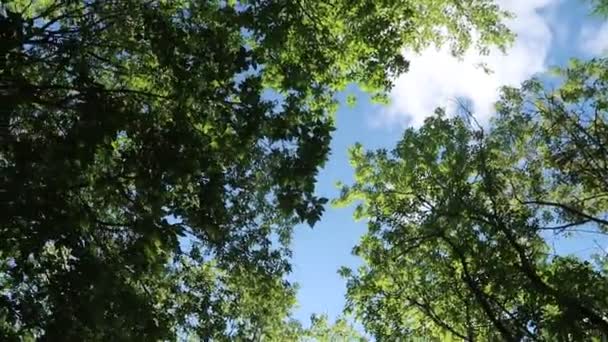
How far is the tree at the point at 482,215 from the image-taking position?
14398mm

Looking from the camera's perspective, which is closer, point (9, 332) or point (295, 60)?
point (9, 332)

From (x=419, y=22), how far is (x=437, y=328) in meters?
9.29

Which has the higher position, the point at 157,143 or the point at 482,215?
the point at 482,215

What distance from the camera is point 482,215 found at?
14.5m

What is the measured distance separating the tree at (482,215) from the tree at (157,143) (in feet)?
16.5

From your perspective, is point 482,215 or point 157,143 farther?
point 482,215

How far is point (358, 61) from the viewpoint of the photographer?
36.8ft

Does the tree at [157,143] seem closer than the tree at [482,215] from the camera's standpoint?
Yes

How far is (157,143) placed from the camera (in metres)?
8.55

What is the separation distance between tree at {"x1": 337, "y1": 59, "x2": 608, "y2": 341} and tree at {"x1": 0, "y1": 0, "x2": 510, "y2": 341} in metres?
5.02

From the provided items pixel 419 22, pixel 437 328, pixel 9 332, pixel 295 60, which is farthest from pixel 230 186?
pixel 437 328

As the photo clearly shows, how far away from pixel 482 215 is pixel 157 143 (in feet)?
29.7

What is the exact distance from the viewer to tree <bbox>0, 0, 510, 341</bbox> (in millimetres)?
7816

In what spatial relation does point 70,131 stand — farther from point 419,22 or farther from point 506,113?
point 506,113
